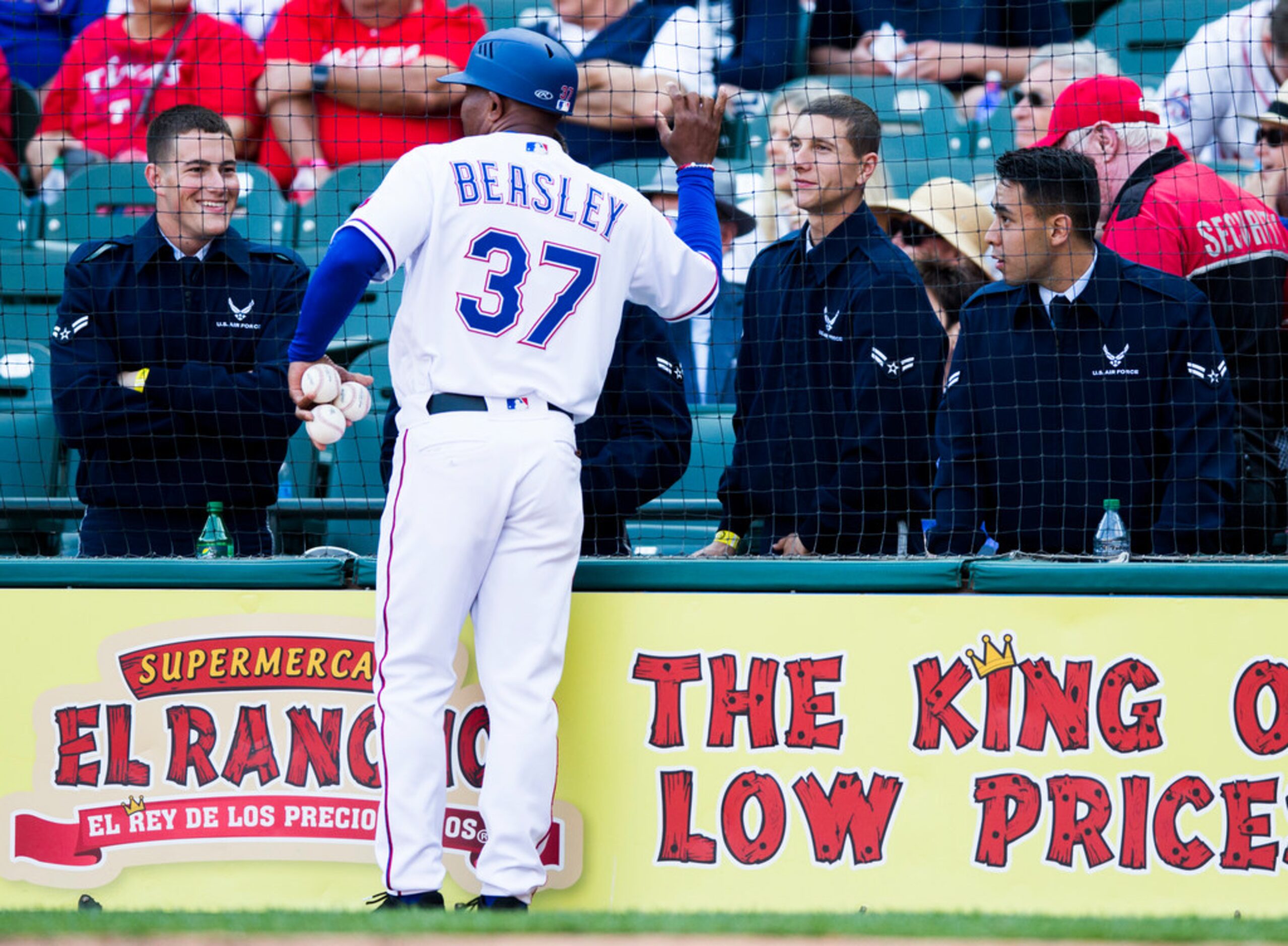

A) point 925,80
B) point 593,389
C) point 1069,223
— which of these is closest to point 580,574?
point 593,389

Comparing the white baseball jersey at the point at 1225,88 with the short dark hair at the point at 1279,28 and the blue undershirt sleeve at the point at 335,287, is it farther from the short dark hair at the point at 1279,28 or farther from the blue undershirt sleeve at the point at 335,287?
the blue undershirt sleeve at the point at 335,287

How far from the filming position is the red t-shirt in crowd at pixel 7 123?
21.9 ft

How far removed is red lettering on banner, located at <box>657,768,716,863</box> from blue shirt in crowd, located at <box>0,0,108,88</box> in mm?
5164

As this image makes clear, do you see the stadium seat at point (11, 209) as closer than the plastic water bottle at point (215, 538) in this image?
No

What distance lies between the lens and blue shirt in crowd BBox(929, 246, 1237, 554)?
4141mm

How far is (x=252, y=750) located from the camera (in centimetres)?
376

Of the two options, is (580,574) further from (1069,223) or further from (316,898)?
(1069,223)

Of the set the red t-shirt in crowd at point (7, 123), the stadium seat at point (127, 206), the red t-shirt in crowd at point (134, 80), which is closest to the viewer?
the stadium seat at point (127, 206)

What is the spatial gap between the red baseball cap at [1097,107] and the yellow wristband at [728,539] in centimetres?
170

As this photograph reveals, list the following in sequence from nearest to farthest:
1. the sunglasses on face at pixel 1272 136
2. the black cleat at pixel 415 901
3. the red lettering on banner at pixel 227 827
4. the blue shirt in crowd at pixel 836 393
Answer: the black cleat at pixel 415 901, the red lettering on banner at pixel 227 827, the blue shirt in crowd at pixel 836 393, the sunglasses on face at pixel 1272 136

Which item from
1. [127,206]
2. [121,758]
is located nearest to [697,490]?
[121,758]

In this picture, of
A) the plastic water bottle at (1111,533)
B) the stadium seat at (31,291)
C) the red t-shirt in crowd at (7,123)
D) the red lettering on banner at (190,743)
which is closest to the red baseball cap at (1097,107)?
the plastic water bottle at (1111,533)

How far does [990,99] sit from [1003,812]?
4016mm

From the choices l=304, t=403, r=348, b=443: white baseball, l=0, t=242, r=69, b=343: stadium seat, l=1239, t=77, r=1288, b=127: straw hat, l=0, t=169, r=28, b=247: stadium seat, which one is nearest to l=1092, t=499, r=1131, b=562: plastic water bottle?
l=1239, t=77, r=1288, b=127: straw hat
